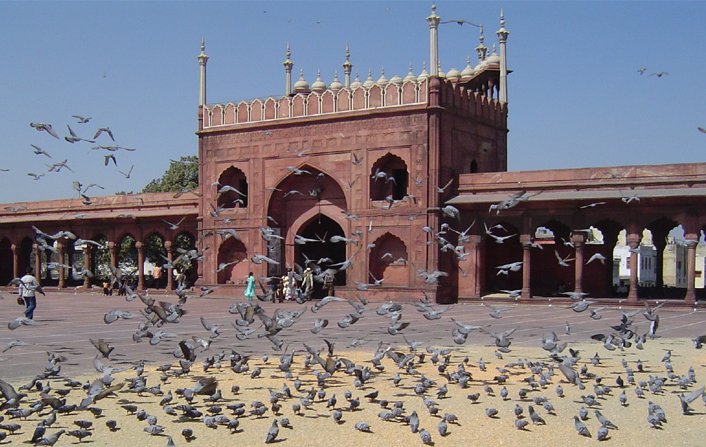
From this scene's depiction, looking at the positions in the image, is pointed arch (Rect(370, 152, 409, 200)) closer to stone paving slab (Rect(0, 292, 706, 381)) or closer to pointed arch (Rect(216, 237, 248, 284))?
stone paving slab (Rect(0, 292, 706, 381))

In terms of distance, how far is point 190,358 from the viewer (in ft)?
26.5

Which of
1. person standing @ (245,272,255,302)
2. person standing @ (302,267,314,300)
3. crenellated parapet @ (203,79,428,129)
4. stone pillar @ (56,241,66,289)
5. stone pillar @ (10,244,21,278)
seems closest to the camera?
person standing @ (245,272,255,302)

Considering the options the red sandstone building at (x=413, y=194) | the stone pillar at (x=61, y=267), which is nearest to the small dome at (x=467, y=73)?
the red sandstone building at (x=413, y=194)

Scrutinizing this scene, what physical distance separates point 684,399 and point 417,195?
20254 mm

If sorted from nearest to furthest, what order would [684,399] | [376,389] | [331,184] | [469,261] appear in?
[684,399]
[376,389]
[469,261]
[331,184]

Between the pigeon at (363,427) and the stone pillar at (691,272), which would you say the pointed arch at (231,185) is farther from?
the pigeon at (363,427)

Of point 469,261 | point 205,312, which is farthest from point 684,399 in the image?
point 469,261

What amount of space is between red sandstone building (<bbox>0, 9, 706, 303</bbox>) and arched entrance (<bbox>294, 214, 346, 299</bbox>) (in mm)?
75

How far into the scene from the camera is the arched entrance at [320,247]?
3144 cm

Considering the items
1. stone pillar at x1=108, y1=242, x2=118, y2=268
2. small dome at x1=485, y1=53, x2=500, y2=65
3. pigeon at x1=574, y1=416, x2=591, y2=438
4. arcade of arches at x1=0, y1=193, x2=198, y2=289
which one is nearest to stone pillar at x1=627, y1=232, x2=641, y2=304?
small dome at x1=485, y1=53, x2=500, y2=65

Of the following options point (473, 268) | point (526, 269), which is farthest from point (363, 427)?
point (473, 268)

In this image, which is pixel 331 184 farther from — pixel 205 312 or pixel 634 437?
pixel 634 437

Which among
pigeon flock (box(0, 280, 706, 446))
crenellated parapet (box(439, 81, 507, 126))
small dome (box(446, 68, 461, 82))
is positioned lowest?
pigeon flock (box(0, 280, 706, 446))

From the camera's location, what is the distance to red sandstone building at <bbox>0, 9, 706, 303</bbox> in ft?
84.3
